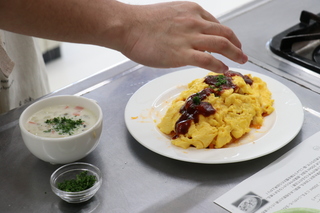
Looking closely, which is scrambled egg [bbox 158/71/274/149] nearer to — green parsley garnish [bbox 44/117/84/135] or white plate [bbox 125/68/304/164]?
white plate [bbox 125/68/304/164]

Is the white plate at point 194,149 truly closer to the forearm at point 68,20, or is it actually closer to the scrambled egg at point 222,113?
the scrambled egg at point 222,113

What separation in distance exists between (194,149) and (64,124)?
34cm

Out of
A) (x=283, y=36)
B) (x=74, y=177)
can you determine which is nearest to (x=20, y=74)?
(x=74, y=177)

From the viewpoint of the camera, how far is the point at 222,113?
1222 mm

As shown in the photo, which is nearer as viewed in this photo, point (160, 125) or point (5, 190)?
point (5, 190)

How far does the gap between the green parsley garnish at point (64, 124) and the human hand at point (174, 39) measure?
23 cm

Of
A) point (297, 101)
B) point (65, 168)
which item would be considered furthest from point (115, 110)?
point (297, 101)

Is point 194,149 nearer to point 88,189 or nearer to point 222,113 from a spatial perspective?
point 222,113

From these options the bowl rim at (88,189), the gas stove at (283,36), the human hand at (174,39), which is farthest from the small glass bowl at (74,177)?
the gas stove at (283,36)

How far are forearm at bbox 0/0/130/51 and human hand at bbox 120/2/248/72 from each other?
0.04 m

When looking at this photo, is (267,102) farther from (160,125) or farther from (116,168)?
(116,168)

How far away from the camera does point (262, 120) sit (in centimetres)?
125

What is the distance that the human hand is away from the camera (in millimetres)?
1089

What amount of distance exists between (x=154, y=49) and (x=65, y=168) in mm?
367
